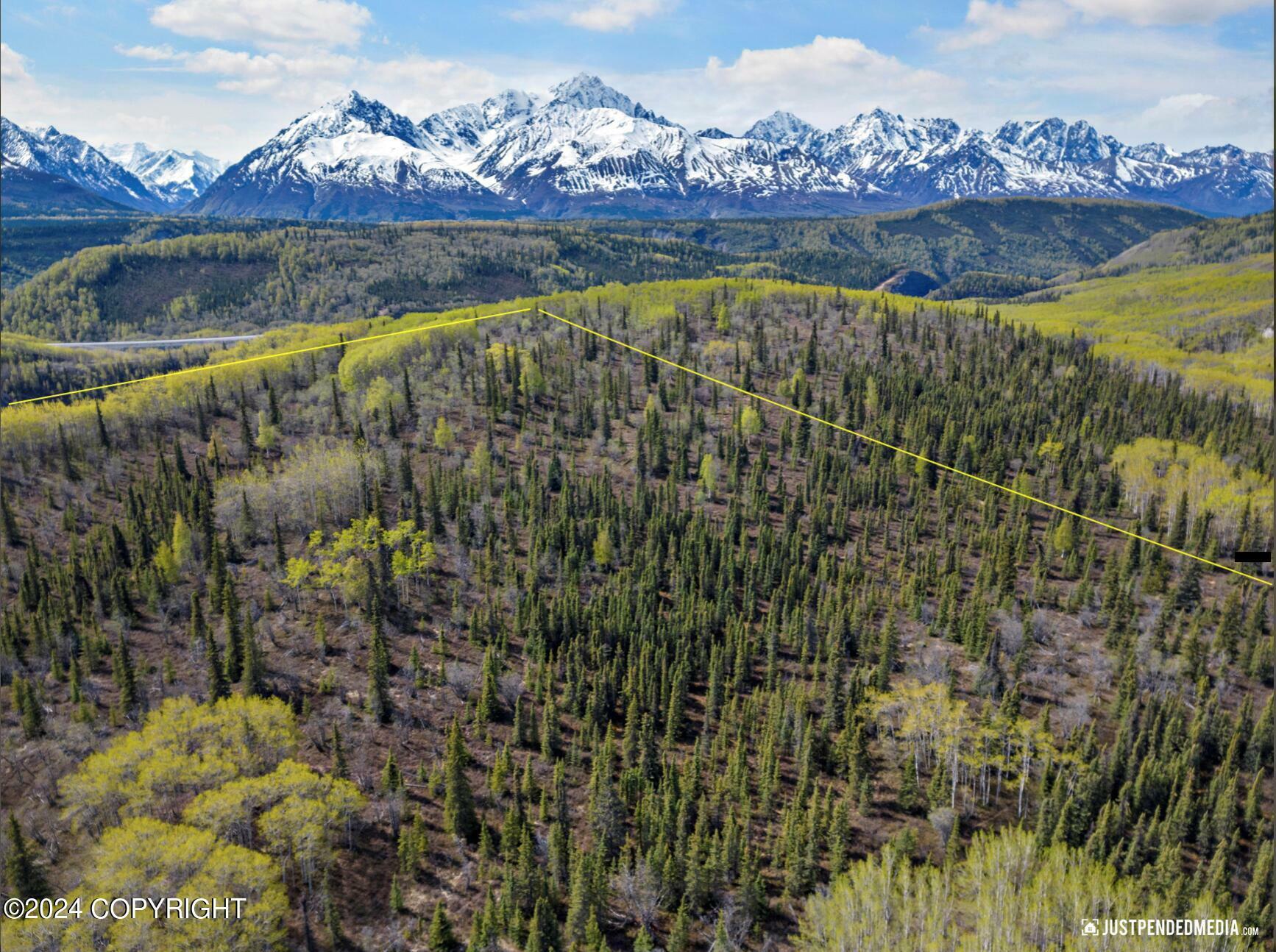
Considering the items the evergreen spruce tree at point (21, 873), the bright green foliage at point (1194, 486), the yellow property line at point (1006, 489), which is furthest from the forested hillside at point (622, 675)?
the yellow property line at point (1006, 489)

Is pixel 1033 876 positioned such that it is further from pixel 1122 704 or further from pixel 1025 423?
pixel 1025 423

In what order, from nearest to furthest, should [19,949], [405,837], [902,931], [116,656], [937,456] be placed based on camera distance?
[19,949] → [902,931] → [405,837] → [116,656] → [937,456]

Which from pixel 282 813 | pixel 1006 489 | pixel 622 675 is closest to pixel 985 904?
pixel 622 675

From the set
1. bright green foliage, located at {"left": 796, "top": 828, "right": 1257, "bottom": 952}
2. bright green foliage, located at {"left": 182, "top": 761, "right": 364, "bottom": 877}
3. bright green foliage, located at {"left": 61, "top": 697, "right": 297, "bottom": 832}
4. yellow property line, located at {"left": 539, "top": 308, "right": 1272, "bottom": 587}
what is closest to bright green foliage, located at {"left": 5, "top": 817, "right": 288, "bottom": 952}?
bright green foliage, located at {"left": 182, "top": 761, "right": 364, "bottom": 877}

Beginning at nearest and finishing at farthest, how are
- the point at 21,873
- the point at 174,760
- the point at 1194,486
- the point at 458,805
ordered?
the point at 21,873 < the point at 174,760 < the point at 458,805 < the point at 1194,486

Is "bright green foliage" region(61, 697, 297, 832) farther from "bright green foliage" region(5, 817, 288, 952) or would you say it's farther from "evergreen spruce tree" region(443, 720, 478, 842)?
"evergreen spruce tree" region(443, 720, 478, 842)

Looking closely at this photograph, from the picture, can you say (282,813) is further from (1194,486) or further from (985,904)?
(1194,486)

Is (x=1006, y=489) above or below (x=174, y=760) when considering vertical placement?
above

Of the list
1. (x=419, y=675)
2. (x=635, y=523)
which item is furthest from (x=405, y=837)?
(x=635, y=523)

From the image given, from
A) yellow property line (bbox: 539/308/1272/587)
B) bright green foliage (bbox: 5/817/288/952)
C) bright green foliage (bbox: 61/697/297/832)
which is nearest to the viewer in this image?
bright green foliage (bbox: 5/817/288/952)
